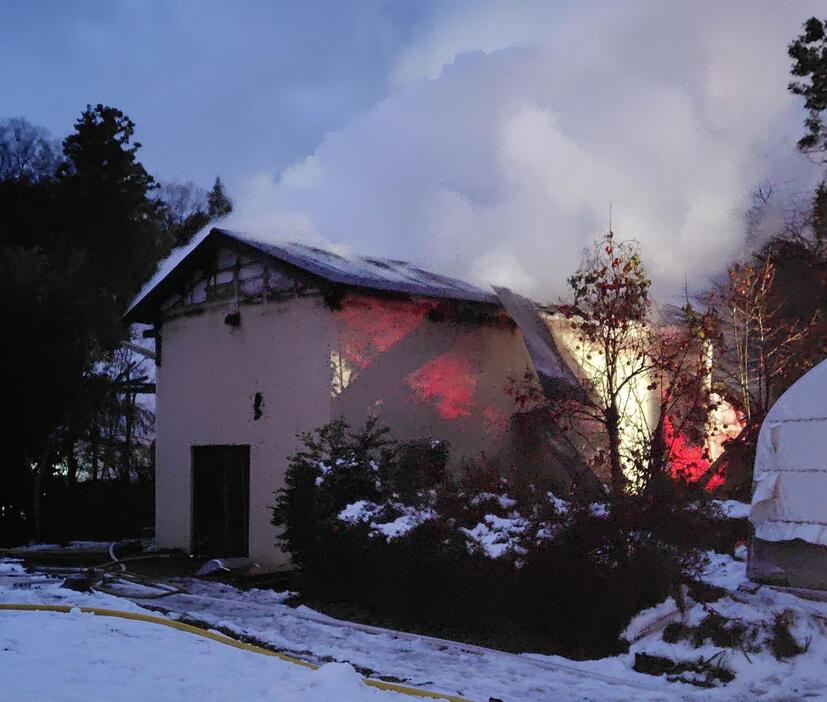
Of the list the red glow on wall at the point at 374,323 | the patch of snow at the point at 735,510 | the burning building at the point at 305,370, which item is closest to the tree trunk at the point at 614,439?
the burning building at the point at 305,370

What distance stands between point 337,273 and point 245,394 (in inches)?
115

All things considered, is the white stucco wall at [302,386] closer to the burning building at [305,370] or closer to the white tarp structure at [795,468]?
the burning building at [305,370]

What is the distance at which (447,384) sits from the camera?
15.1 m

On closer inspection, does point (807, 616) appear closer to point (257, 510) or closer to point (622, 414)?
point (622, 414)

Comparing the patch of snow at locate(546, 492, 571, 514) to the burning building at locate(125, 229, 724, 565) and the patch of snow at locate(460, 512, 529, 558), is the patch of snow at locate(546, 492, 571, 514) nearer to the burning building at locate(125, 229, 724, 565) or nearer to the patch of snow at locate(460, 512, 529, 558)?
the patch of snow at locate(460, 512, 529, 558)

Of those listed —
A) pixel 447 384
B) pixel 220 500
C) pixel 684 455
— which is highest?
pixel 447 384

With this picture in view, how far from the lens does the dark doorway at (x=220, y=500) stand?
15.3 metres

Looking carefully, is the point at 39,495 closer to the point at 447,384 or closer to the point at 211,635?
the point at 447,384

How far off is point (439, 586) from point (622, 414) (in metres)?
7.10

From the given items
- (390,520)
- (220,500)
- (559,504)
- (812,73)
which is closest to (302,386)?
(220,500)

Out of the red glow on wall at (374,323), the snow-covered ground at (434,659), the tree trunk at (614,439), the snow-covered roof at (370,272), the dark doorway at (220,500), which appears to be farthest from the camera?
the dark doorway at (220,500)

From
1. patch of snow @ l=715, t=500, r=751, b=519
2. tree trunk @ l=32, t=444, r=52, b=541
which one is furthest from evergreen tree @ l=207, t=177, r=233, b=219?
patch of snow @ l=715, t=500, r=751, b=519

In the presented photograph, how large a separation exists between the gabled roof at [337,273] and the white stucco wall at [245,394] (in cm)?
62

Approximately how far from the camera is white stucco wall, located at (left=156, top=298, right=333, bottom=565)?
555 inches
